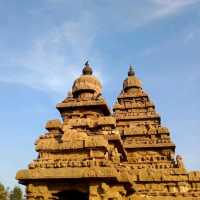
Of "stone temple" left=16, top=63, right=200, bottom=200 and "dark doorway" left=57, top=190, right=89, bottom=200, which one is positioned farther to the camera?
"dark doorway" left=57, top=190, right=89, bottom=200

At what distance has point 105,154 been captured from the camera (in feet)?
59.9

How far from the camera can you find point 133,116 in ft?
110

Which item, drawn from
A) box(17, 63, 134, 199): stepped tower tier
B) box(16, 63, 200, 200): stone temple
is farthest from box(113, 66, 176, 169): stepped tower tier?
box(17, 63, 134, 199): stepped tower tier

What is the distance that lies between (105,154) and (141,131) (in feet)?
43.8

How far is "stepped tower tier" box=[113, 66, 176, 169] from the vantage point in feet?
94.1

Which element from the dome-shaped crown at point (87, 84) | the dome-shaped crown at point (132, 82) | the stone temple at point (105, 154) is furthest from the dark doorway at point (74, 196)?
the dome-shaped crown at point (132, 82)

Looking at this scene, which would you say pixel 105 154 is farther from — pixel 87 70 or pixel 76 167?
pixel 87 70

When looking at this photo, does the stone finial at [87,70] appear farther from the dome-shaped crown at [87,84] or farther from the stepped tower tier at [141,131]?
the stepped tower tier at [141,131]

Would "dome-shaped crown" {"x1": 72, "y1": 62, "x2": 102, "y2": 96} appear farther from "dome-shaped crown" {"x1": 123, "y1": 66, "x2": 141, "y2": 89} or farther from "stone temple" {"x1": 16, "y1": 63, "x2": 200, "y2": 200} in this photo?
"dome-shaped crown" {"x1": 123, "y1": 66, "x2": 141, "y2": 89}

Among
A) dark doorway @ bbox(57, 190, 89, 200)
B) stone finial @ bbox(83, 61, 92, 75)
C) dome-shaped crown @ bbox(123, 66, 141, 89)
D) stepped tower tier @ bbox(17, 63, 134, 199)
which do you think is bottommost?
dark doorway @ bbox(57, 190, 89, 200)

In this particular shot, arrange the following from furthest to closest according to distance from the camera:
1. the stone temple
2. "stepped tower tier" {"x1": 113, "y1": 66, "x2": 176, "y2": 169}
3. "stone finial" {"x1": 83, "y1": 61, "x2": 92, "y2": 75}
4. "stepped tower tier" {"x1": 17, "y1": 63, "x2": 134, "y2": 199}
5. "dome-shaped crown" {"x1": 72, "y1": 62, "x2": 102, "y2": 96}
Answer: "stepped tower tier" {"x1": 113, "y1": 66, "x2": 176, "y2": 169} → "stone finial" {"x1": 83, "y1": 61, "x2": 92, "y2": 75} → "dome-shaped crown" {"x1": 72, "y1": 62, "x2": 102, "y2": 96} → the stone temple → "stepped tower tier" {"x1": 17, "y1": 63, "x2": 134, "y2": 199}

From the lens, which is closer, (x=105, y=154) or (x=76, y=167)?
(x=76, y=167)

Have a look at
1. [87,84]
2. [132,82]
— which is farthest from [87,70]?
[132,82]

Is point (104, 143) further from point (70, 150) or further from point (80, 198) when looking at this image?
point (80, 198)
